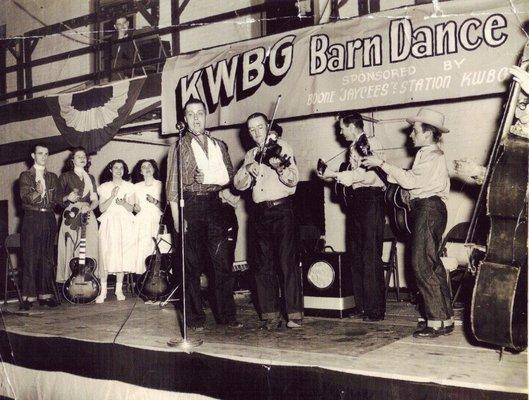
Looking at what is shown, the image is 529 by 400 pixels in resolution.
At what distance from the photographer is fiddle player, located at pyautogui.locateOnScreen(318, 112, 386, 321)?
5.29 metres

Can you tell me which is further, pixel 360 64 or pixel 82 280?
pixel 82 280

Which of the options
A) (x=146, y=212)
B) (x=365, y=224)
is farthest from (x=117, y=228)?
(x=365, y=224)

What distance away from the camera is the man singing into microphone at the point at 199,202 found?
502cm

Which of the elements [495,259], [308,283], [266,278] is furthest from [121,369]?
[495,259]

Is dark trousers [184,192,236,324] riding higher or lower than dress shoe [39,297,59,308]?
higher

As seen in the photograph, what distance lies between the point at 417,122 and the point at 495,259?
5.12 ft

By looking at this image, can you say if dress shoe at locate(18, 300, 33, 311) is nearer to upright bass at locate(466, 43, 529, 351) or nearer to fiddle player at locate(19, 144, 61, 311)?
→ fiddle player at locate(19, 144, 61, 311)

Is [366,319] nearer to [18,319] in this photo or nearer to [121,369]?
[121,369]

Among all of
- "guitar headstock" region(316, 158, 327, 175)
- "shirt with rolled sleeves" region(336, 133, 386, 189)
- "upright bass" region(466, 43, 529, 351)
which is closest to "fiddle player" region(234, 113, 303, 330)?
"guitar headstock" region(316, 158, 327, 175)

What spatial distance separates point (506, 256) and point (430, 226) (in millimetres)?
1143

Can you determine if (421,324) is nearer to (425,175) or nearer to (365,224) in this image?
(365,224)

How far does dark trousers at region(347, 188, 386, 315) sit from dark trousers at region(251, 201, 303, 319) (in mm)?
709

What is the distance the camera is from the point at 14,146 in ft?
32.4

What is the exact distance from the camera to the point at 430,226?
4488 mm
